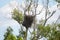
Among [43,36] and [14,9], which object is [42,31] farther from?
[14,9]

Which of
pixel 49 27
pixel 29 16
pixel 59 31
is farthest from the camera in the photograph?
pixel 49 27

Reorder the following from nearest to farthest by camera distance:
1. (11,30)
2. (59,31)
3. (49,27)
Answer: (59,31)
(49,27)
(11,30)

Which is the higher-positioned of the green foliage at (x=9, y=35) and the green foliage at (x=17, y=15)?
the green foliage at (x=17, y=15)

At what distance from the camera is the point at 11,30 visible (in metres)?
43.2

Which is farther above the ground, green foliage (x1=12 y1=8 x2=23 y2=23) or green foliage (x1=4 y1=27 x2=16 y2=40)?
green foliage (x1=12 y1=8 x2=23 y2=23)

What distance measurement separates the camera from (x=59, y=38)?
117 feet

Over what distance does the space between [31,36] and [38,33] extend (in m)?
1.36

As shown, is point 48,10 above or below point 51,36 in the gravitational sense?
above

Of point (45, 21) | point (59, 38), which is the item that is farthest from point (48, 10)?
point (59, 38)

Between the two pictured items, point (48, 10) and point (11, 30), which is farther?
point (11, 30)

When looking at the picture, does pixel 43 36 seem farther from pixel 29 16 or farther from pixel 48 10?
pixel 29 16

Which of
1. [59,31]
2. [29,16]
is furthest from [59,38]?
[29,16]

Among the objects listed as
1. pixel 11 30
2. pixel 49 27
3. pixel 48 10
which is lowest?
pixel 11 30

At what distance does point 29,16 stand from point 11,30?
25.8 metres
